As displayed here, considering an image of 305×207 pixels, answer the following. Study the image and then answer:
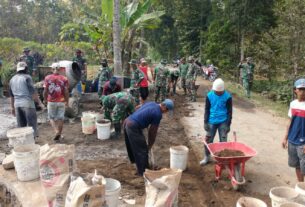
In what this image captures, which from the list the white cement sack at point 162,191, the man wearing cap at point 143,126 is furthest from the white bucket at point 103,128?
the white cement sack at point 162,191

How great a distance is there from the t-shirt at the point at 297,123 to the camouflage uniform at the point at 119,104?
4032mm

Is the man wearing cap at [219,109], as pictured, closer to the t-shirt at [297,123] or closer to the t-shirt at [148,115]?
→ the t-shirt at [148,115]

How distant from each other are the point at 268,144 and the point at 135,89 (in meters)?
5.05

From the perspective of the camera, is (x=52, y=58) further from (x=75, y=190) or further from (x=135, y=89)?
(x=75, y=190)

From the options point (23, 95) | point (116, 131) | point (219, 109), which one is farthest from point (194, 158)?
point (23, 95)

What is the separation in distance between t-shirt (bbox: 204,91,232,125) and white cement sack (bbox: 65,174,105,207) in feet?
10.8

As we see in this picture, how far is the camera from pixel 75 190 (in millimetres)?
3783

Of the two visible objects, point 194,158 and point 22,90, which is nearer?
point 22,90

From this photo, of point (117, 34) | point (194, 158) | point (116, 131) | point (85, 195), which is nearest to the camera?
A: point (85, 195)

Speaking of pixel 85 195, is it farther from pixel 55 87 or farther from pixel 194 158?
pixel 55 87

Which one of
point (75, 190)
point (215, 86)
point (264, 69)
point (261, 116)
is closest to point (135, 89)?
point (261, 116)

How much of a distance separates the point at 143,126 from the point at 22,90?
3.03 meters

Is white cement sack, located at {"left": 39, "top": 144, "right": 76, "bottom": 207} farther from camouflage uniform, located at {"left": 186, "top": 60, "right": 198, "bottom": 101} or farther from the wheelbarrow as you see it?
camouflage uniform, located at {"left": 186, "top": 60, "right": 198, "bottom": 101}

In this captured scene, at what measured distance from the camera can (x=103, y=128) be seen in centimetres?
834
